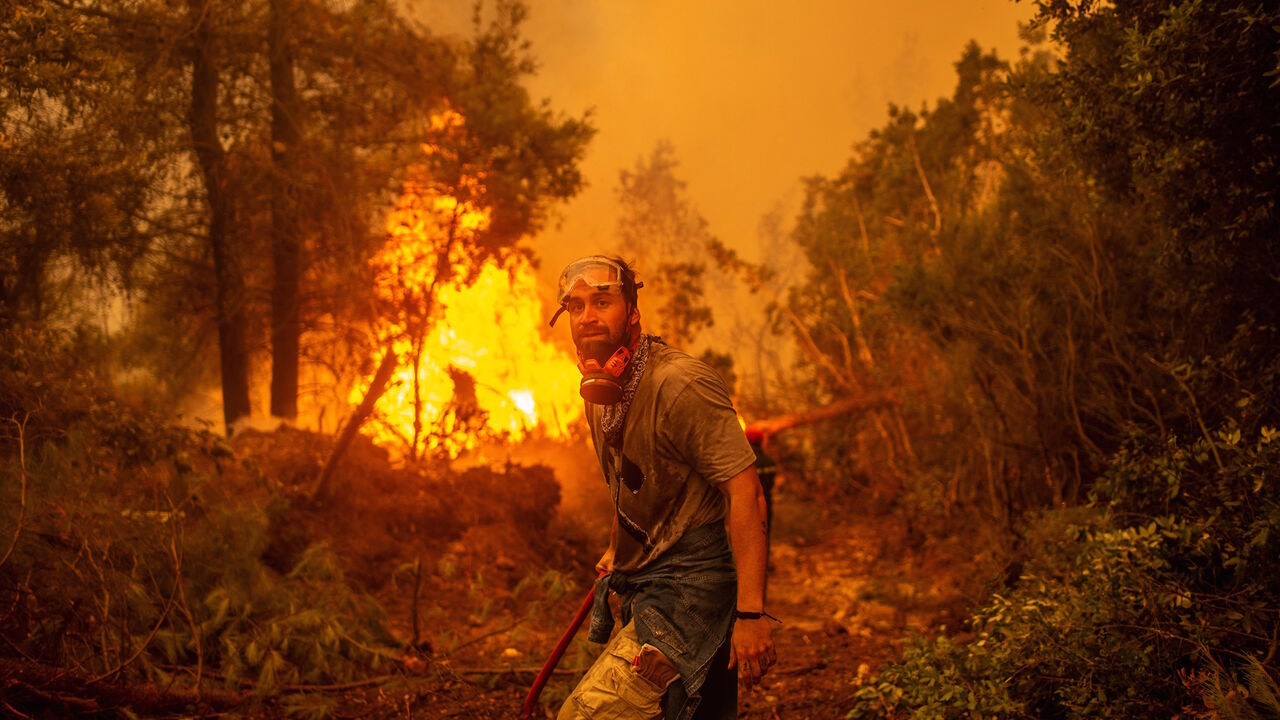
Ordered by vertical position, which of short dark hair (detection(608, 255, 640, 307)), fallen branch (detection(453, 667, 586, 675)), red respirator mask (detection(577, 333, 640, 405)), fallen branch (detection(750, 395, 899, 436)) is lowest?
fallen branch (detection(453, 667, 586, 675))

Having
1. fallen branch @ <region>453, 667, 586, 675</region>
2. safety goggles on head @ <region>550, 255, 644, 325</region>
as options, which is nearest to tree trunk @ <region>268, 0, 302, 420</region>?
fallen branch @ <region>453, 667, 586, 675</region>

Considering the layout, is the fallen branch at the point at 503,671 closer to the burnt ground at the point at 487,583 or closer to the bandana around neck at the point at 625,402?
the burnt ground at the point at 487,583

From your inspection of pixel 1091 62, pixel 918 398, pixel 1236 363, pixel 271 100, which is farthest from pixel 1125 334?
pixel 271 100

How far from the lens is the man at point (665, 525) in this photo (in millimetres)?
2474

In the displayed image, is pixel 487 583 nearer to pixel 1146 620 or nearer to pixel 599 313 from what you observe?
pixel 1146 620

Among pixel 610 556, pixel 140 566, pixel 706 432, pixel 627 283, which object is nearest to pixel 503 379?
pixel 140 566

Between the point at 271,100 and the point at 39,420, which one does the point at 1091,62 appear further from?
the point at 271,100

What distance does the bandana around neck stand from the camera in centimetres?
275

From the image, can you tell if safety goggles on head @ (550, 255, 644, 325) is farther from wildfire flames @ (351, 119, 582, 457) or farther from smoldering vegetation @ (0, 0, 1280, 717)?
wildfire flames @ (351, 119, 582, 457)

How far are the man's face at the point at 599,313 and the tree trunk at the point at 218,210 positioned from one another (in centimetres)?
888

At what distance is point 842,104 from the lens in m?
39.5

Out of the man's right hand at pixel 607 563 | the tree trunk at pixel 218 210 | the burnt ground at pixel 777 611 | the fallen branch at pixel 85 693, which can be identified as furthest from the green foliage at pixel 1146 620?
the tree trunk at pixel 218 210

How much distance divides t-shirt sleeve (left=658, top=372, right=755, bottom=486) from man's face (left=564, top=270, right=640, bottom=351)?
0.35 m

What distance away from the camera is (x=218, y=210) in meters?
10.2
